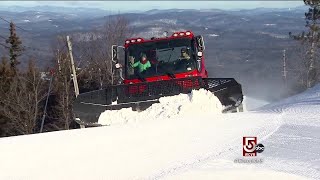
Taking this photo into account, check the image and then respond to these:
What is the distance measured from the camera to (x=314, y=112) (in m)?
9.11

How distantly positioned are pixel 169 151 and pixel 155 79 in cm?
495

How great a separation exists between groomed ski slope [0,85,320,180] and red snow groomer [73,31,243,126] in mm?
1982

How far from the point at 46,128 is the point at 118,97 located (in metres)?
19.3

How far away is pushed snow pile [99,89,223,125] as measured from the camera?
30.5 ft

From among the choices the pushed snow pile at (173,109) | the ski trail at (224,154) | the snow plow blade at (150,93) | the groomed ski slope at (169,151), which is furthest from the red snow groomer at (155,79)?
the ski trail at (224,154)

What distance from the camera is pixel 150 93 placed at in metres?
10.1

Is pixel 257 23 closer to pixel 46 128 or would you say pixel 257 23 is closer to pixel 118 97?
pixel 46 128

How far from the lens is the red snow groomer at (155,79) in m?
9.68

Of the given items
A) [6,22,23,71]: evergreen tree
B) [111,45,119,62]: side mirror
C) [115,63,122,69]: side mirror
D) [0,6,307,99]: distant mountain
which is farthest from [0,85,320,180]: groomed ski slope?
[6,22,23,71]: evergreen tree

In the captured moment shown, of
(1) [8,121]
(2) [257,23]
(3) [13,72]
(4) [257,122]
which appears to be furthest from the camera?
(2) [257,23]

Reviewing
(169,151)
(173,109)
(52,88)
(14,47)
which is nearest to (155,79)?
(173,109)

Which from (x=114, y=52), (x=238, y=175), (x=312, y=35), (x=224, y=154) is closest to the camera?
(x=238, y=175)

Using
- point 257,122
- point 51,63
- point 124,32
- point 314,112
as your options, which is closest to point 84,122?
point 257,122

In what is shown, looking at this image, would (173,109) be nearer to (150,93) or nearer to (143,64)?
(150,93)
